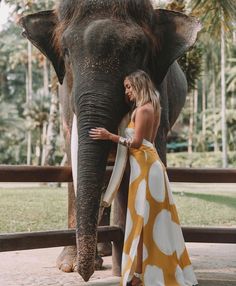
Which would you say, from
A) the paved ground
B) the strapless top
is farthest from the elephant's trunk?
the paved ground

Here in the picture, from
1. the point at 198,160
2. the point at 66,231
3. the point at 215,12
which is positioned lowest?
the point at 198,160

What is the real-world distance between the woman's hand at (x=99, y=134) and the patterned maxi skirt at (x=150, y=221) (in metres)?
0.35

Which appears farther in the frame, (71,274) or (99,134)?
(71,274)

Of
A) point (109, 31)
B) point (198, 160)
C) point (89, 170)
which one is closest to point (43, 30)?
point (109, 31)

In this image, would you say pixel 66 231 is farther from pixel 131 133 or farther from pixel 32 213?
pixel 32 213

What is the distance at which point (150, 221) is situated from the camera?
4875 mm

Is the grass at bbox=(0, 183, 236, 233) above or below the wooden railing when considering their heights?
below

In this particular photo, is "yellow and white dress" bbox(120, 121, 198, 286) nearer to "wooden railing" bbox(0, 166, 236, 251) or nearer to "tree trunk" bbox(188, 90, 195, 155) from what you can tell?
"wooden railing" bbox(0, 166, 236, 251)

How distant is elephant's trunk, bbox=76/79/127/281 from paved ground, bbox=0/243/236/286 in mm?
1125

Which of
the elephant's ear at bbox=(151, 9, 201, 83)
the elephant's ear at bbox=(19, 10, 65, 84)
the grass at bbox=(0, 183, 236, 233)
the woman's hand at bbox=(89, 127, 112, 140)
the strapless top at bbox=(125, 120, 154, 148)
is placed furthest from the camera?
the grass at bbox=(0, 183, 236, 233)

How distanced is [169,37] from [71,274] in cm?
241

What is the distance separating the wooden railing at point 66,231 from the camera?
5.35m

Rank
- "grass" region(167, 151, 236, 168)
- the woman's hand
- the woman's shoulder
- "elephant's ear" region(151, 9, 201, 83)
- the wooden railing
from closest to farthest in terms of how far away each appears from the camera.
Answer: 1. the woman's hand
2. the woman's shoulder
3. the wooden railing
4. "elephant's ear" region(151, 9, 201, 83)
5. "grass" region(167, 151, 236, 168)

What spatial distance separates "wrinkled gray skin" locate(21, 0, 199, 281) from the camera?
455 centimetres
